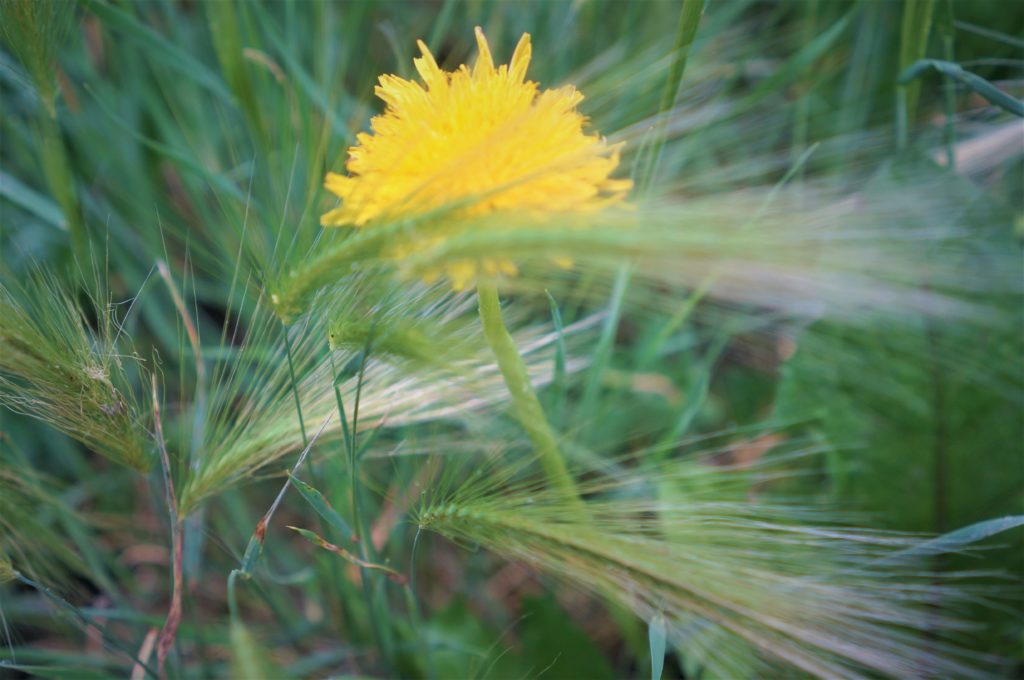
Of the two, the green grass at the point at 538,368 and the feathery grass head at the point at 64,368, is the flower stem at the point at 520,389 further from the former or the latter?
the feathery grass head at the point at 64,368

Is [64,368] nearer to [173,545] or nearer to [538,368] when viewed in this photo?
[173,545]

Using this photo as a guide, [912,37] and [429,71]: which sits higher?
[912,37]

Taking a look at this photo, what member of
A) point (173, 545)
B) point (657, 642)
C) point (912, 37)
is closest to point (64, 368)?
point (173, 545)

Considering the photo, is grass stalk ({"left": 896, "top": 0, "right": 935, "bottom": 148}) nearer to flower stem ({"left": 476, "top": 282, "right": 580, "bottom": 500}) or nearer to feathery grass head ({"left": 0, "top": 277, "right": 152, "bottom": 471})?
flower stem ({"left": 476, "top": 282, "right": 580, "bottom": 500})

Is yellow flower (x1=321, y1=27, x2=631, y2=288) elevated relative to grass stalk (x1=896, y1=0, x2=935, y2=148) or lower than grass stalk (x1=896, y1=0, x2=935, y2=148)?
lower

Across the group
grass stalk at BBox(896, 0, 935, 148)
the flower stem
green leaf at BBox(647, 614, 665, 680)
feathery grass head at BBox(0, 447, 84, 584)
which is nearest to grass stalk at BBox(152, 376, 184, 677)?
feathery grass head at BBox(0, 447, 84, 584)

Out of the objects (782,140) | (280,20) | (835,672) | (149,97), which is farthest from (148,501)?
(782,140)

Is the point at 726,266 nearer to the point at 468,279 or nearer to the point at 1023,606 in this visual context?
the point at 468,279
